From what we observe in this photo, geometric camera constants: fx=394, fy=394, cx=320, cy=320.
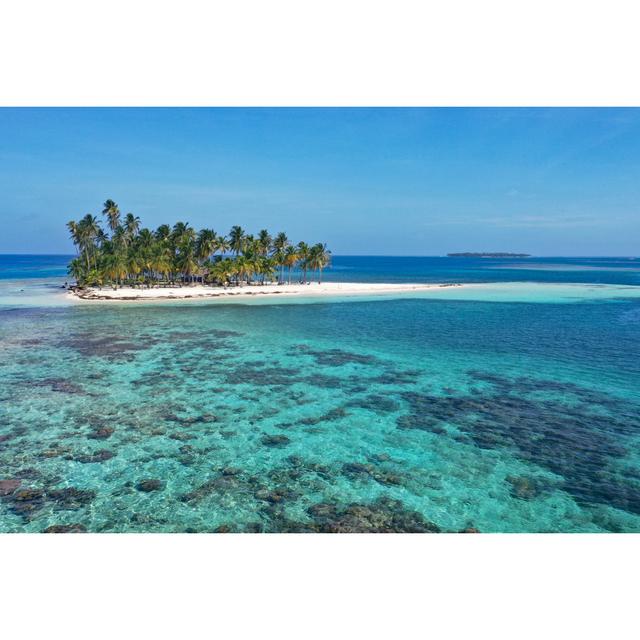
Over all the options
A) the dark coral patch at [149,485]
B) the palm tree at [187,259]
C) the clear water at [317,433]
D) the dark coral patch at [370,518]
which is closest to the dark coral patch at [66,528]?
the clear water at [317,433]

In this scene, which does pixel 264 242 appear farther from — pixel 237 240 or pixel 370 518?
pixel 370 518

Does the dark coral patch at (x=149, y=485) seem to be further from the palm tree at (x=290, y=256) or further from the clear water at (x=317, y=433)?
the palm tree at (x=290, y=256)

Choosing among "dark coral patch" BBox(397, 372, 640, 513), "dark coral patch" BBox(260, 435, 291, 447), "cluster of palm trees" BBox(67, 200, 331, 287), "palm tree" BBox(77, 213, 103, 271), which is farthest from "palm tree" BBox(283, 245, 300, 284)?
"dark coral patch" BBox(260, 435, 291, 447)

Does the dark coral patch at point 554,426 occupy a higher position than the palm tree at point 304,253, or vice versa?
the palm tree at point 304,253

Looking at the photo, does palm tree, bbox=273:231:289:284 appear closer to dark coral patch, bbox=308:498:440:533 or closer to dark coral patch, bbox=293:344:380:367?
dark coral patch, bbox=293:344:380:367

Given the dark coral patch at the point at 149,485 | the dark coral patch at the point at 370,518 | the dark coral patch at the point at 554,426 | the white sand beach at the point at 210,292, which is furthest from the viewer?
the white sand beach at the point at 210,292

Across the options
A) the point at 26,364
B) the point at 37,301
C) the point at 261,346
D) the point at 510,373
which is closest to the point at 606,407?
the point at 510,373
